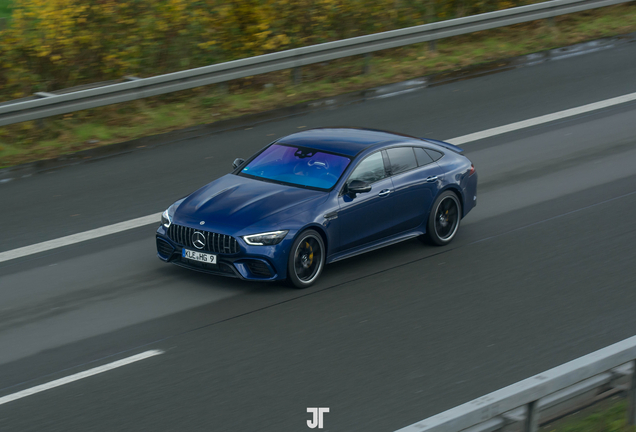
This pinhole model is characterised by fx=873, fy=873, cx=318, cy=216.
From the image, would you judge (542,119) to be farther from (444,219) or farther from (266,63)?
(444,219)

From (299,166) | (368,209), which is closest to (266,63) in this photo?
(299,166)

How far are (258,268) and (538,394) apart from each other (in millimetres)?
4430

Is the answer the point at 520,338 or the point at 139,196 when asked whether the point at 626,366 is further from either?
the point at 139,196

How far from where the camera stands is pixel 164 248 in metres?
9.44

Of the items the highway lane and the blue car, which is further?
the blue car

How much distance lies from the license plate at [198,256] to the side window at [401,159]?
248 centimetres

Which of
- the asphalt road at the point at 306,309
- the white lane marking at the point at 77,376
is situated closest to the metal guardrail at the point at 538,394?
the asphalt road at the point at 306,309

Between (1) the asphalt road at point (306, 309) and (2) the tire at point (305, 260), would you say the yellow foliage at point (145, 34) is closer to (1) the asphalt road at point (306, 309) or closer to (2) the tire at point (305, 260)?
(1) the asphalt road at point (306, 309)

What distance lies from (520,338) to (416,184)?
284cm

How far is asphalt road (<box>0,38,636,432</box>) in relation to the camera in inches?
270

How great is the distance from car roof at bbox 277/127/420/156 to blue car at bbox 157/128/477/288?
1 cm

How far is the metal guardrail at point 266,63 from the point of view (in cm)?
1491

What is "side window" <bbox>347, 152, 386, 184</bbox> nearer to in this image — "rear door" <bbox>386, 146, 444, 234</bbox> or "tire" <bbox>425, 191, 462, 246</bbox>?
"rear door" <bbox>386, 146, 444, 234</bbox>

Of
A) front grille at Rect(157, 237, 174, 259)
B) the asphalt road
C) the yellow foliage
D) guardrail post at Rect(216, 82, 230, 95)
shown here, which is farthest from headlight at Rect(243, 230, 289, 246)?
the yellow foliage
